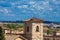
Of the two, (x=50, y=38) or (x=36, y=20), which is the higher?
(x=36, y=20)

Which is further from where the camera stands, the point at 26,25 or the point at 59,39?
the point at 59,39

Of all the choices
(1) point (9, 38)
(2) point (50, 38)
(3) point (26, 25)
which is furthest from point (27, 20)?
(2) point (50, 38)

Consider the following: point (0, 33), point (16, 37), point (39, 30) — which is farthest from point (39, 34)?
point (0, 33)

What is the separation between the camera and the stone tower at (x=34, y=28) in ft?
119

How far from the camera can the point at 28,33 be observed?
37.1 meters

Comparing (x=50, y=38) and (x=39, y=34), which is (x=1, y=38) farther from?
(x=50, y=38)

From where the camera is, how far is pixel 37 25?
119 feet

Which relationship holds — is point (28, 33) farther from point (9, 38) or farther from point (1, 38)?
point (1, 38)

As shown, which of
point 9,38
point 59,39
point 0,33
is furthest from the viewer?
point 59,39

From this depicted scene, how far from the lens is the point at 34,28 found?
3650 cm

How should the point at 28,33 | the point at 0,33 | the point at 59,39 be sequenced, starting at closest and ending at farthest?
the point at 0,33, the point at 28,33, the point at 59,39

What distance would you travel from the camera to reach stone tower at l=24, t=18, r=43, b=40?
119 feet

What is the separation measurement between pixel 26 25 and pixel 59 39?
784cm

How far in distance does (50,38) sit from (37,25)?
6.96 m
